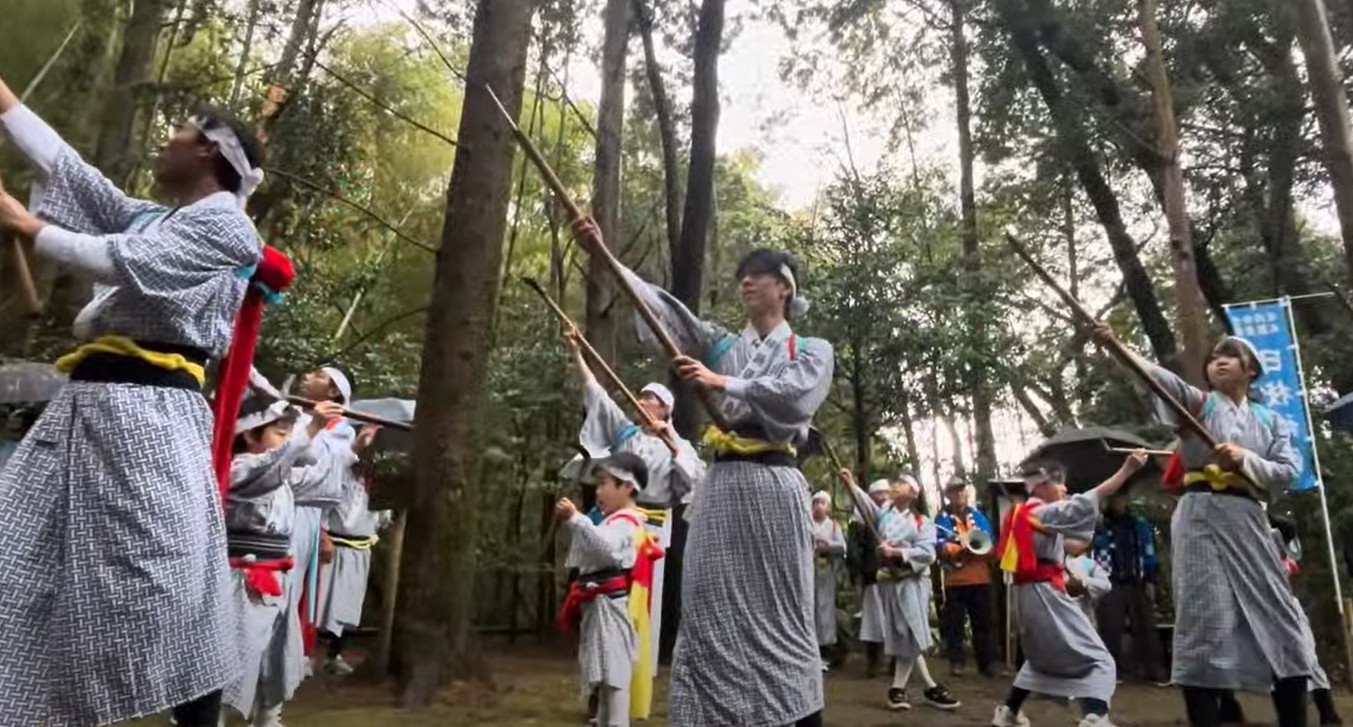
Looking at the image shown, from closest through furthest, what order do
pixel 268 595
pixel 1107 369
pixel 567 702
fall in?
pixel 268 595 < pixel 567 702 < pixel 1107 369

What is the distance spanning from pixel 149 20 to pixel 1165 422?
9.28 metres

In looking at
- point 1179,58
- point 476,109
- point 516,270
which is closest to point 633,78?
point 516,270

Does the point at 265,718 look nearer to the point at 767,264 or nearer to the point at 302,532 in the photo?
the point at 302,532

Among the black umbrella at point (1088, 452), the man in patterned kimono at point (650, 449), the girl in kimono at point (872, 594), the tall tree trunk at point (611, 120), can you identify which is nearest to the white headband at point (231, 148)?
the man in patterned kimono at point (650, 449)

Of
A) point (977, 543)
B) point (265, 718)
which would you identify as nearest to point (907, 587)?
point (977, 543)

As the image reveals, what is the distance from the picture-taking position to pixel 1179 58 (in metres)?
11.4

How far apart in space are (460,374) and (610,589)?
5.22ft

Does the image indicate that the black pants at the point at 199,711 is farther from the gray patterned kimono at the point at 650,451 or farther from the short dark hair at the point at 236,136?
the gray patterned kimono at the point at 650,451

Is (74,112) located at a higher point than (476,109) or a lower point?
higher

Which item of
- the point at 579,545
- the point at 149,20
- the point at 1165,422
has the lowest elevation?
the point at 579,545

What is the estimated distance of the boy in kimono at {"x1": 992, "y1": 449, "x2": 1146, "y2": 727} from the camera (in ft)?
20.2

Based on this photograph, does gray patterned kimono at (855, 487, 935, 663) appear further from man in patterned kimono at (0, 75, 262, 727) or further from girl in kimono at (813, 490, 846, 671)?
man in patterned kimono at (0, 75, 262, 727)

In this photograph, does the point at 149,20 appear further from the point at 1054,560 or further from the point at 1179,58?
the point at 1179,58

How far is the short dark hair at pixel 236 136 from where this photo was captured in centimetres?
294
